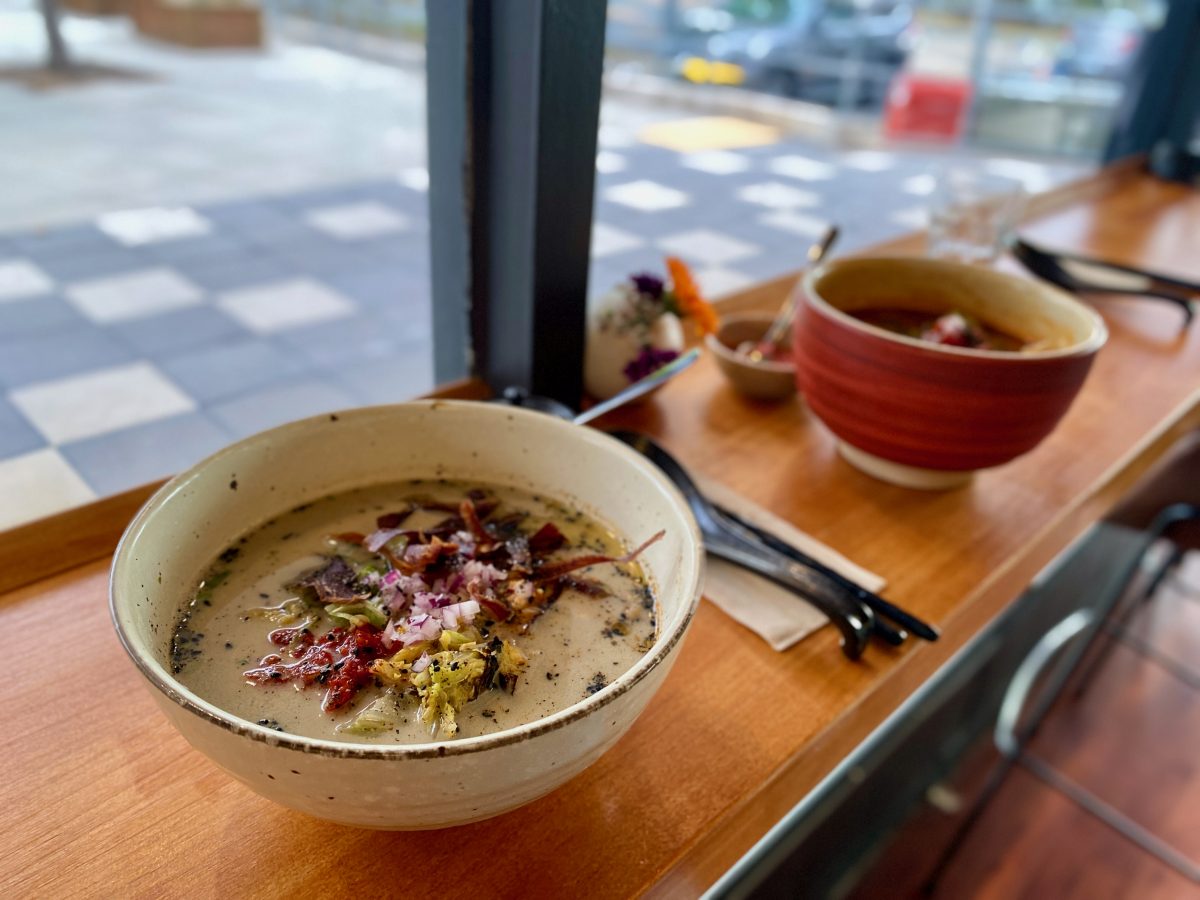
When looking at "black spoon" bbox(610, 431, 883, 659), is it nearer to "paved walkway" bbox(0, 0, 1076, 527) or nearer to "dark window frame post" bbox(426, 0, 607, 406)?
"dark window frame post" bbox(426, 0, 607, 406)

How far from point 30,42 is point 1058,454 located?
2868 mm

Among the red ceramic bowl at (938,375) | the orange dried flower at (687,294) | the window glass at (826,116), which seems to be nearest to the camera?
the red ceramic bowl at (938,375)

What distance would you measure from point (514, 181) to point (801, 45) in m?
4.38

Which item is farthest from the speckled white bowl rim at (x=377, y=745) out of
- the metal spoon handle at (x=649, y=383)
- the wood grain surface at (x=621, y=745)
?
the metal spoon handle at (x=649, y=383)

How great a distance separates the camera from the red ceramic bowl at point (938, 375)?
0.74 metres

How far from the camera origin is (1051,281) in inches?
54.9

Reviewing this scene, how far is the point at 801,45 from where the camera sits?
4641 mm

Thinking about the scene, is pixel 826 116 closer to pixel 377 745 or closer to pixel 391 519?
pixel 391 519

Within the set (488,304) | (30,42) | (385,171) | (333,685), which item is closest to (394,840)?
(333,685)

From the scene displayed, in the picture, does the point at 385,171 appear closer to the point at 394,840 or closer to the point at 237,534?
the point at 237,534

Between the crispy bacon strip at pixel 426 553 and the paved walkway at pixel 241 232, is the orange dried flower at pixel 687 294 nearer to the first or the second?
the paved walkway at pixel 241 232

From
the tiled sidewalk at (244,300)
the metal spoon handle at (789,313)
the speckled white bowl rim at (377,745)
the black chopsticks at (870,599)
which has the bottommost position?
the tiled sidewalk at (244,300)

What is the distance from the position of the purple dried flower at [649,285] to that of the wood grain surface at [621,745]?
14 cm

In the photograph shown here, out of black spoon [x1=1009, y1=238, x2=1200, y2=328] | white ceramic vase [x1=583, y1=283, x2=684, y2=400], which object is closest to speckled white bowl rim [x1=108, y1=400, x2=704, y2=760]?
white ceramic vase [x1=583, y1=283, x2=684, y2=400]
